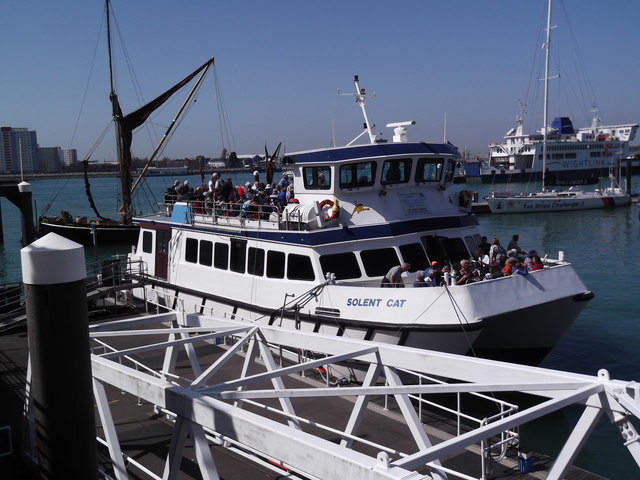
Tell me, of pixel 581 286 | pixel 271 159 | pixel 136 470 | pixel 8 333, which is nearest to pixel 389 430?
pixel 136 470

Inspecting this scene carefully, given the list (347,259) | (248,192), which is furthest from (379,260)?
(248,192)

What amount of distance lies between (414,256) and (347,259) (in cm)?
153

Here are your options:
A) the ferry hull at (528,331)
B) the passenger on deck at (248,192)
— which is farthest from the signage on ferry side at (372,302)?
the passenger on deck at (248,192)

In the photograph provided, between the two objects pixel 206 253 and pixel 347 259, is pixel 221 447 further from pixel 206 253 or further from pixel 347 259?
pixel 206 253

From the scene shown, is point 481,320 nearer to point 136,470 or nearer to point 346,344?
point 346,344

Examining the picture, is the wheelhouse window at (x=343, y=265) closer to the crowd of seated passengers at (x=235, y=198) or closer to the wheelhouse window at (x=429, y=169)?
the crowd of seated passengers at (x=235, y=198)

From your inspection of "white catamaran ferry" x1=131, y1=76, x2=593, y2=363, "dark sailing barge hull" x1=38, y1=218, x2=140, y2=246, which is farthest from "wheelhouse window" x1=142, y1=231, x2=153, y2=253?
"dark sailing barge hull" x1=38, y1=218, x2=140, y2=246

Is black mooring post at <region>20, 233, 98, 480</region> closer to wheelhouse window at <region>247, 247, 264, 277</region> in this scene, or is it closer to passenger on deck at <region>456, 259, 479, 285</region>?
passenger on deck at <region>456, 259, 479, 285</region>

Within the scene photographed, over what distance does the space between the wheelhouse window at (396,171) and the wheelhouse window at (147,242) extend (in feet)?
27.0

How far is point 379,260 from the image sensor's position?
13.7 metres

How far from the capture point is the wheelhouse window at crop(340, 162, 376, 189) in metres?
14.3

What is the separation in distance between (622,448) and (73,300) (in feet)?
34.9

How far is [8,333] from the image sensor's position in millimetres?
14883

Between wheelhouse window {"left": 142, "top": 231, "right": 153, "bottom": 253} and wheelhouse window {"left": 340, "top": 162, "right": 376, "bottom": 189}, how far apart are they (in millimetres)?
7505
